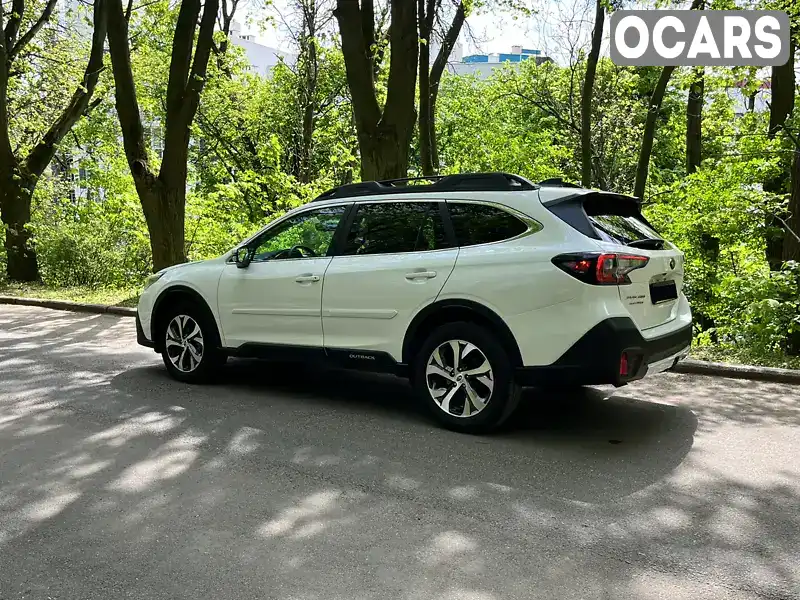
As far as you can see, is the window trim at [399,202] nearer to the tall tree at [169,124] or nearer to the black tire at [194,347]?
the black tire at [194,347]

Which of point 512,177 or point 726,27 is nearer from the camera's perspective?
point 512,177

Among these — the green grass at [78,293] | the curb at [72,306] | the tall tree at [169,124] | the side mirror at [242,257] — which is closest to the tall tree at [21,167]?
the green grass at [78,293]

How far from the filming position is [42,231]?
19109mm

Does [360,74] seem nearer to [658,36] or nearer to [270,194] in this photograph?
[658,36]

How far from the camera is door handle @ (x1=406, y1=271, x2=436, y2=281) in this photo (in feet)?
19.0

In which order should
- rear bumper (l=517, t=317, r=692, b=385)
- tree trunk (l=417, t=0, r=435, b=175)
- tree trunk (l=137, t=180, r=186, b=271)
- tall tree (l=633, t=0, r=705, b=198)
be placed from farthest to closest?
tall tree (l=633, t=0, r=705, b=198), tree trunk (l=417, t=0, r=435, b=175), tree trunk (l=137, t=180, r=186, b=271), rear bumper (l=517, t=317, r=692, b=385)

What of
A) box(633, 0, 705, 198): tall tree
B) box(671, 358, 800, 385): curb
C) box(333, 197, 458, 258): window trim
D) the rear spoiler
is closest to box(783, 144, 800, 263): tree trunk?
box(671, 358, 800, 385): curb

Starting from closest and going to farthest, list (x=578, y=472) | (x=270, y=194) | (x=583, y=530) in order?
(x=583, y=530)
(x=578, y=472)
(x=270, y=194)

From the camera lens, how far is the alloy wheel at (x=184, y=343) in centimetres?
747

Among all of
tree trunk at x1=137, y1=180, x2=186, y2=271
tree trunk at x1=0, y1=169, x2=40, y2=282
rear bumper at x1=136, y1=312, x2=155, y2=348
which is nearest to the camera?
rear bumper at x1=136, y1=312, x2=155, y2=348

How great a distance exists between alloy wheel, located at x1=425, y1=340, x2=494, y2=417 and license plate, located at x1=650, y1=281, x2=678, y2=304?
1.31 metres

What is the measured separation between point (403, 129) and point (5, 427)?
6755mm

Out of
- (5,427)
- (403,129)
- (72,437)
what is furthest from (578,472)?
Result: (403,129)

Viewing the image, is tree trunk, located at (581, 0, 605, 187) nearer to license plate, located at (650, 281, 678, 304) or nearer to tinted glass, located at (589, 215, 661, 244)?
tinted glass, located at (589, 215, 661, 244)
